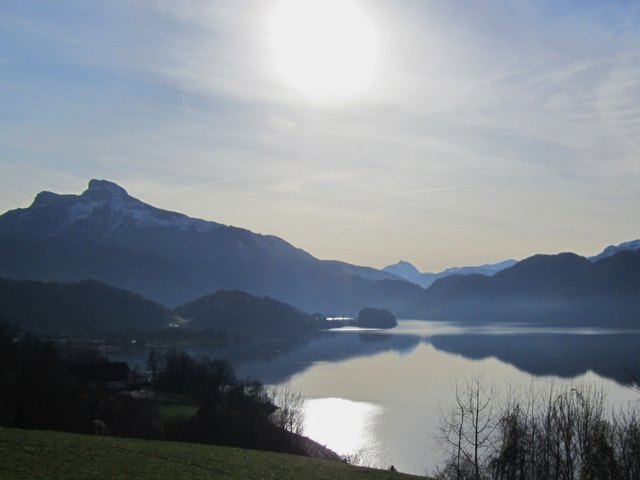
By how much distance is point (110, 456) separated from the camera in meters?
15.1

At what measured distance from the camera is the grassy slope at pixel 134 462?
12.5 metres

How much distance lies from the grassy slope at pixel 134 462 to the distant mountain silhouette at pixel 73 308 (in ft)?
485

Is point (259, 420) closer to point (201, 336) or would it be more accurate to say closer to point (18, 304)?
point (201, 336)

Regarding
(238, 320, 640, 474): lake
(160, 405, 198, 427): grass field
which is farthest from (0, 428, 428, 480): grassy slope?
(160, 405, 198, 427): grass field

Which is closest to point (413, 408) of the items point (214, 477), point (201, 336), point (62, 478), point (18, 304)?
point (214, 477)

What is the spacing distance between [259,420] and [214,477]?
95.4 ft

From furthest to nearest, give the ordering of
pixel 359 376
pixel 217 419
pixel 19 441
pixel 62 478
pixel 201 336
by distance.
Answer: pixel 201 336, pixel 359 376, pixel 217 419, pixel 19 441, pixel 62 478

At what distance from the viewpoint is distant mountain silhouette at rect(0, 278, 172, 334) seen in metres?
160

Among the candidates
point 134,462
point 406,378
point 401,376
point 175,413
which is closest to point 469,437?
point 175,413

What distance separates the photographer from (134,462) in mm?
14891

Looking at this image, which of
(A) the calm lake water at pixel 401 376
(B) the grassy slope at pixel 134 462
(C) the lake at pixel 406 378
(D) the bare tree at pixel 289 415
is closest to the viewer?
(B) the grassy slope at pixel 134 462

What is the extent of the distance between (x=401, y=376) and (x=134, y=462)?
69170mm

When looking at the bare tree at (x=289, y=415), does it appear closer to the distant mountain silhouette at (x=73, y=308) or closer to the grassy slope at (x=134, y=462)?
the grassy slope at (x=134, y=462)

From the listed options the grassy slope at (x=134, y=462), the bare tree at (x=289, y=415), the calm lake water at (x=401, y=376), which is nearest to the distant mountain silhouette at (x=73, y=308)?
the calm lake water at (x=401, y=376)
